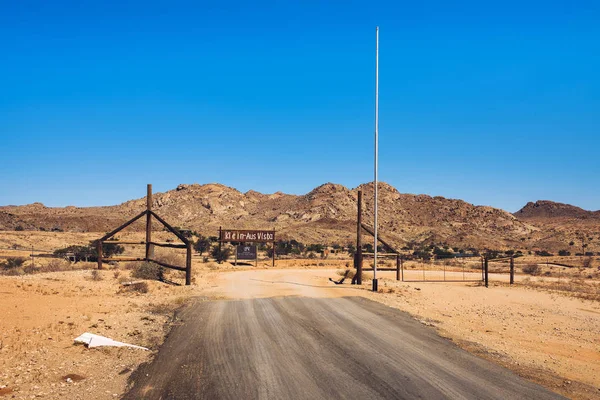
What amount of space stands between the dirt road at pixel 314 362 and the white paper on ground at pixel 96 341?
1051mm

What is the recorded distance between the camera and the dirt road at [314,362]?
7801 mm

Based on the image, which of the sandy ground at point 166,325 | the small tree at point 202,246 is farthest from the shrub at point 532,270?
the small tree at point 202,246

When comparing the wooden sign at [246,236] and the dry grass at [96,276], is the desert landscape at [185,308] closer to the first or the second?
the dry grass at [96,276]

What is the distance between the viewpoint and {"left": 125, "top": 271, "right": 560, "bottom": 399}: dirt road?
7.80 meters

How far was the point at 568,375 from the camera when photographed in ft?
30.7

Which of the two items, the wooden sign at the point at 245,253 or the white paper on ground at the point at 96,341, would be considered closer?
the white paper on ground at the point at 96,341

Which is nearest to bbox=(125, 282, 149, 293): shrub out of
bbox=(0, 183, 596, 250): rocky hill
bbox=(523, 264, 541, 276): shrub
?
bbox=(523, 264, 541, 276): shrub

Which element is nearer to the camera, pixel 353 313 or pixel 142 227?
pixel 353 313

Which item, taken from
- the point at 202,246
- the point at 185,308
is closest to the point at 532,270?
the point at 185,308

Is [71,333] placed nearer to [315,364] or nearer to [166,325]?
[166,325]

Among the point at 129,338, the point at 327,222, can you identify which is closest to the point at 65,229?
the point at 327,222

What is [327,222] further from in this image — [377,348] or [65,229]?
[377,348]

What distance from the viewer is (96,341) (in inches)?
408

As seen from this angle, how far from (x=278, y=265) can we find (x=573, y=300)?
1010 inches
